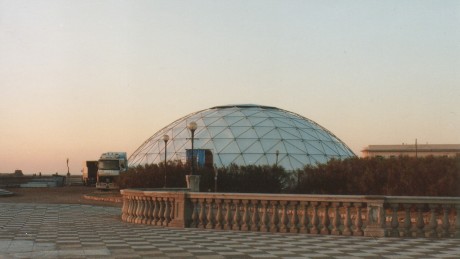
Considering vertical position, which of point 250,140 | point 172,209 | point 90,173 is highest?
point 250,140

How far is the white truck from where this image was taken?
219 ft

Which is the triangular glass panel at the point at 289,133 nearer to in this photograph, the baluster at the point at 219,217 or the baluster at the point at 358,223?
the baluster at the point at 219,217

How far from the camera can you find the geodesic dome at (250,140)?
69312mm

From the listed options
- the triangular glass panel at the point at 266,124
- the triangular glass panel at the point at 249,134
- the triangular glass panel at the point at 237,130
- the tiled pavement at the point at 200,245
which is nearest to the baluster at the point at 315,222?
the tiled pavement at the point at 200,245

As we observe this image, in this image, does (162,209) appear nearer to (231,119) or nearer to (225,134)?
(225,134)

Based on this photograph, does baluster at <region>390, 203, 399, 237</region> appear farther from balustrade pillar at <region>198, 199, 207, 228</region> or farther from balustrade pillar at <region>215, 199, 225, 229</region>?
balustrade pillar at <region>198, 199, 207, 228</region>

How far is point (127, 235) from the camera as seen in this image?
647 inches

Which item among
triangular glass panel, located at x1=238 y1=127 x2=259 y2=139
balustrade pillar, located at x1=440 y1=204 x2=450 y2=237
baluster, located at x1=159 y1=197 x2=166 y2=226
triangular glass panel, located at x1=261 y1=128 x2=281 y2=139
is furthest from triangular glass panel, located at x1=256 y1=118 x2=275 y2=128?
balustrade pillar, located at x1=440 y1=204 x2=450 y2=237

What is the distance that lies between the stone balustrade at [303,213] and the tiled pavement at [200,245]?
0.61 meters

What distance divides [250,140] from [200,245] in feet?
191

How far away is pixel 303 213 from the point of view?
17016mm

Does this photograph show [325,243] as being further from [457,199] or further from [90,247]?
[90,247]

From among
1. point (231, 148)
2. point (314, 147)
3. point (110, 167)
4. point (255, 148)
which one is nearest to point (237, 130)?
point (231, 148)

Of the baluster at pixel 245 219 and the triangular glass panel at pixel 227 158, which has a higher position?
the triangular glass panel at pixel 227 158
